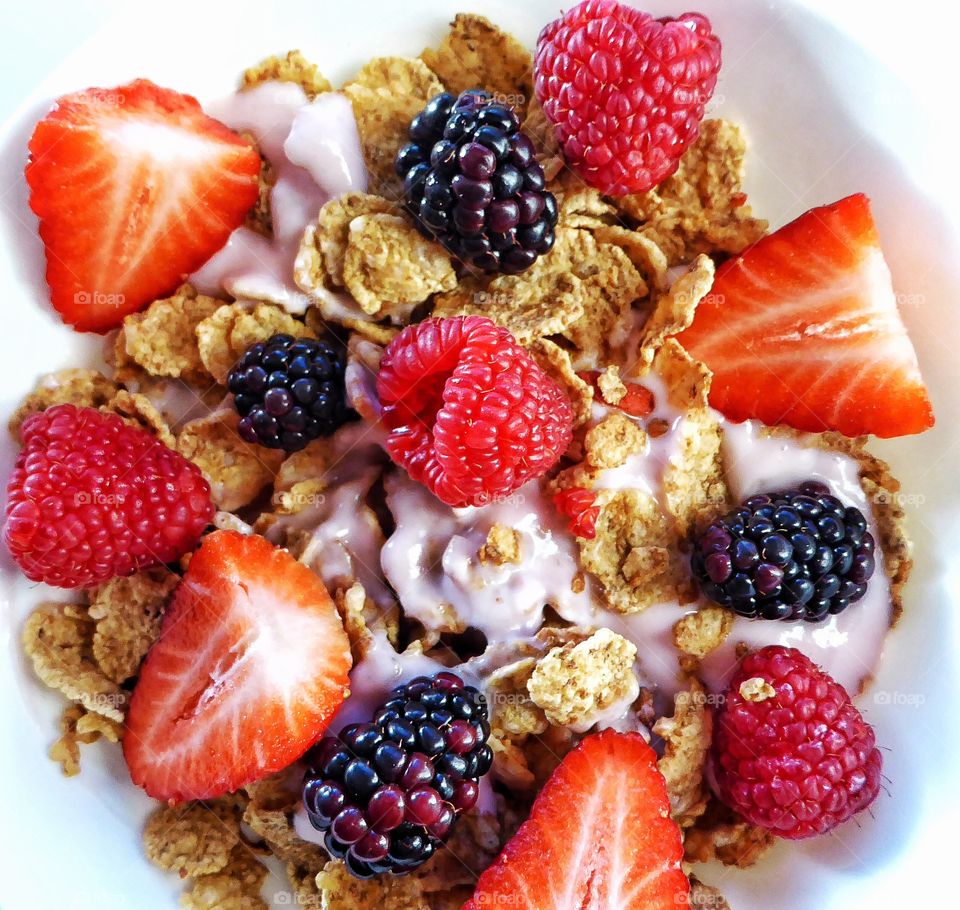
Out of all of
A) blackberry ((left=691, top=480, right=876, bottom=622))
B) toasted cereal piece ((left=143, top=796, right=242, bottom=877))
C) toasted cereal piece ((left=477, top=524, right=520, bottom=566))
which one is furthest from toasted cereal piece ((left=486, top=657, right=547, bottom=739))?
toasted cereal piece ((left=143, top=796, right=242, bottom=877))

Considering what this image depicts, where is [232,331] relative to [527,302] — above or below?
below

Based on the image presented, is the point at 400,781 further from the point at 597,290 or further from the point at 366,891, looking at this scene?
the point at 597,290

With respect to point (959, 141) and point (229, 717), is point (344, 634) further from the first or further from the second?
point (959, 141)

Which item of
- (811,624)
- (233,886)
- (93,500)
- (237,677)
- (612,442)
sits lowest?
(233,886)

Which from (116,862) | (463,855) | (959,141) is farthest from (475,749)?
(959,141)

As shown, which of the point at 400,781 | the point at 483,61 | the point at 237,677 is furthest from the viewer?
the point at 483,61

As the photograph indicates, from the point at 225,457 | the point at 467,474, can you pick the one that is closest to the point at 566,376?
the point at 467,474

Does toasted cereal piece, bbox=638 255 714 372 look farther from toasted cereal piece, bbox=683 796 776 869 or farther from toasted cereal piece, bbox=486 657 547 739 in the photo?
toasted cereal piece, bbox=683 796 776 869
